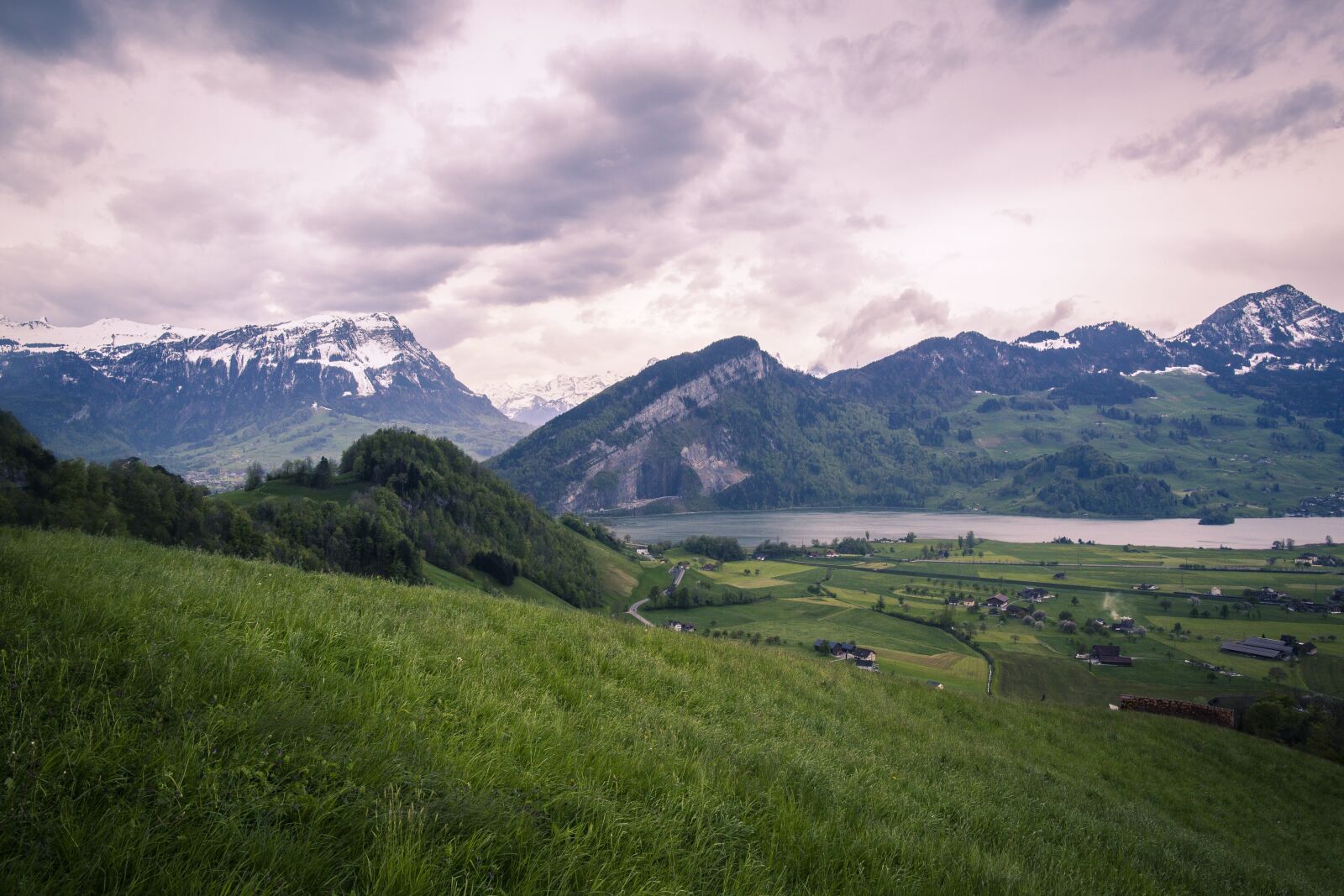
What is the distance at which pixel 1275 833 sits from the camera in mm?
15484

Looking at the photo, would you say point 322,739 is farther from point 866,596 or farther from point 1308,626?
point 1308,626

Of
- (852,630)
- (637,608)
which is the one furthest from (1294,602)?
(637,608)

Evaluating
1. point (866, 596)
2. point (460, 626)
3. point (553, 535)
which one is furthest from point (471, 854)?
point (553, 535)

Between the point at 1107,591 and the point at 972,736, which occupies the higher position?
the point at 972,736

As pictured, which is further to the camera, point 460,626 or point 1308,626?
point 1308,626

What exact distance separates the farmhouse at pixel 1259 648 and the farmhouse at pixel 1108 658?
1777 centimetres

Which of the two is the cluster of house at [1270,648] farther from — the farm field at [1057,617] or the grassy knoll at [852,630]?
the grassy knoll at [852,630]

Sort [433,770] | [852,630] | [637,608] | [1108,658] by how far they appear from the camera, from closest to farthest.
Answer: [433,770]
[1108,658]
[852,630]
[637,608]

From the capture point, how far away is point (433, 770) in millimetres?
4293

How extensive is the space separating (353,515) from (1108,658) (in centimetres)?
11201

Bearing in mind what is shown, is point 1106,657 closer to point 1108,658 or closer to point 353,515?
point 1108,658

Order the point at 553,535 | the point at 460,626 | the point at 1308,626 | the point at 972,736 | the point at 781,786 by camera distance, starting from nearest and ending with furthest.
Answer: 1. the point at 781,786
2. the point at 460,626
3. the point at 972,736
4. the point at 1308,626
5. the point at 553,535

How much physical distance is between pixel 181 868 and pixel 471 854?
1.38 m

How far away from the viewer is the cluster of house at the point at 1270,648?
281ft
